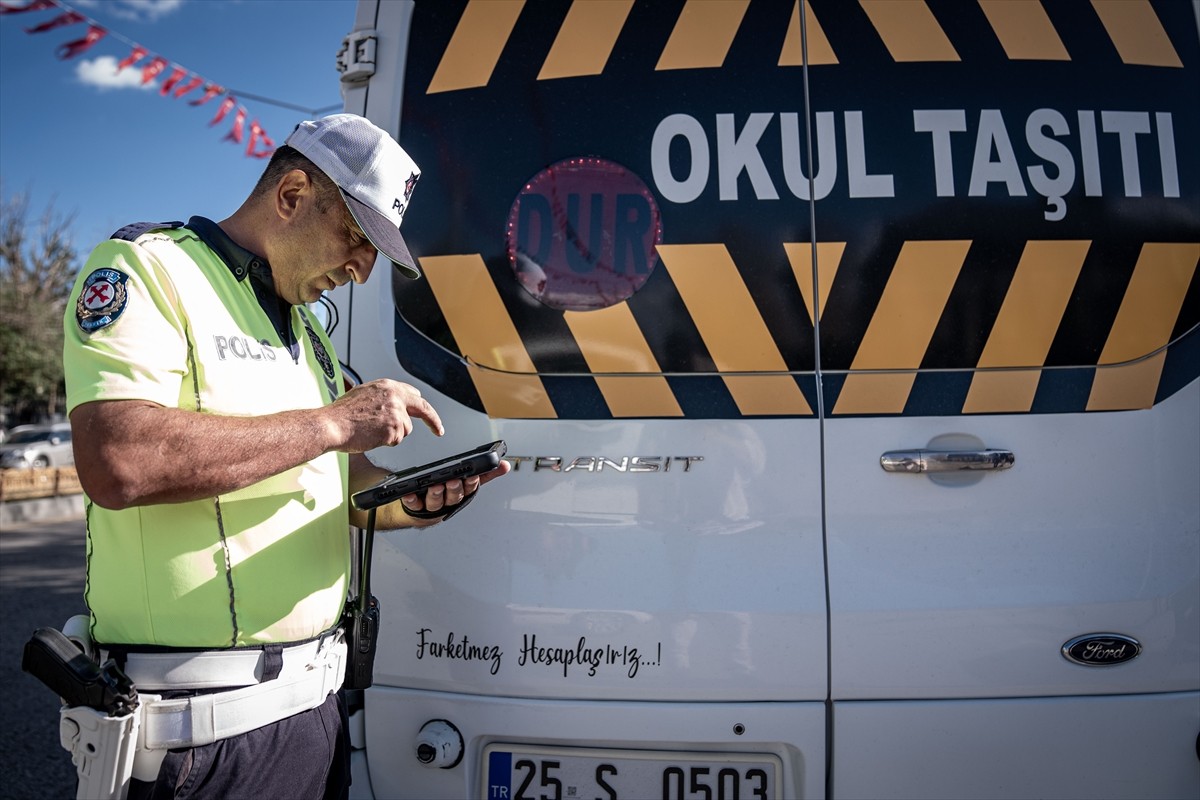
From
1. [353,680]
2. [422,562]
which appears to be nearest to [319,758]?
[353,680]

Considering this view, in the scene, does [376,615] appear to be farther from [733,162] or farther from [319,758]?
[733,162]

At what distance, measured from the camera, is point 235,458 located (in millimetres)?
1291

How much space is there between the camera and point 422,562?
5.87 feet

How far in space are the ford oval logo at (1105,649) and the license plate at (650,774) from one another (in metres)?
0.63

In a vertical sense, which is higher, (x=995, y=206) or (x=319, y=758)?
(x=995, y=206)

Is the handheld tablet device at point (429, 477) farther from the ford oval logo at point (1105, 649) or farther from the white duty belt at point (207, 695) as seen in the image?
the ford oval logo at point (1105, 649)

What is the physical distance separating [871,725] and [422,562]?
95 centimetres

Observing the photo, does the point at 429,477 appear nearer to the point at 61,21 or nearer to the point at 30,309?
the point at 61,21

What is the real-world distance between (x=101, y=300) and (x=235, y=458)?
0.31 meters

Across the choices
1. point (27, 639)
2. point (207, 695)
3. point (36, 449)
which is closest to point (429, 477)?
point (207, 695)

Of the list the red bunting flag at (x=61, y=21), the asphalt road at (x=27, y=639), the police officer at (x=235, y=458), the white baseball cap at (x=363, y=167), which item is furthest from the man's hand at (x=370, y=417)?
the red bunting flag at (x=61, y=21)

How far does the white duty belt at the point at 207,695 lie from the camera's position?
1.32 meters

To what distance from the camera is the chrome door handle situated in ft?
5.50

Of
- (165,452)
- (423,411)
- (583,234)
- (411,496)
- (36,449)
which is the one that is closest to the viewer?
(165,452)
